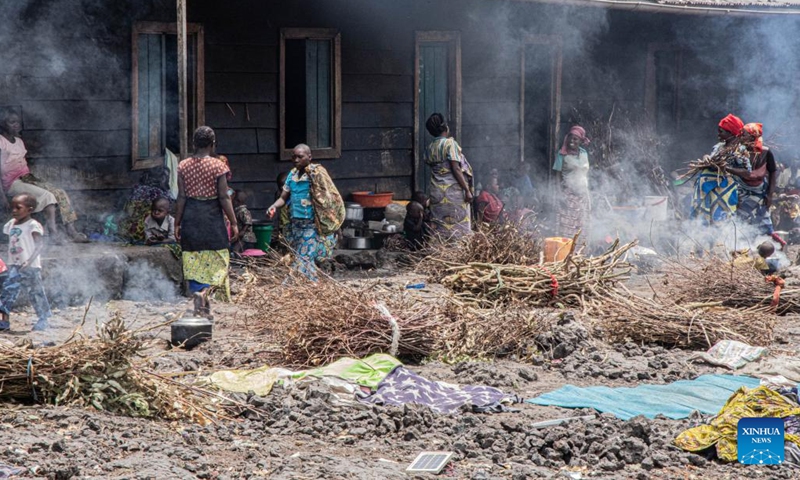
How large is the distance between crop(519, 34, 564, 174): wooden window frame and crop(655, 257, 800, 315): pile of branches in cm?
568

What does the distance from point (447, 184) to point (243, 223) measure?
219cm

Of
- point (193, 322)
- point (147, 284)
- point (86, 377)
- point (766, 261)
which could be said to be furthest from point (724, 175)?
point (86, 377)

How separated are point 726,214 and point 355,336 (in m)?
5.64

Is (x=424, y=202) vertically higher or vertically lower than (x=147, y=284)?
higher

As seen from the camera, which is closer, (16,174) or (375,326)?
(375,326)

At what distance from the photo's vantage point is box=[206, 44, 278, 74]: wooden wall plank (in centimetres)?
1155

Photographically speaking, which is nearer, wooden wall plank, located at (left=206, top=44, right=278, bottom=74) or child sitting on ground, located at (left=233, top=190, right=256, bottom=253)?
child sitting on ground, located at (left=233, top=190, right=256, bottom=253)

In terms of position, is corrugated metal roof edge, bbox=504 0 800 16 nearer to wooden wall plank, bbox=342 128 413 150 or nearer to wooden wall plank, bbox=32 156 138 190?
wooden wall plank, bbox=342 128 413 150

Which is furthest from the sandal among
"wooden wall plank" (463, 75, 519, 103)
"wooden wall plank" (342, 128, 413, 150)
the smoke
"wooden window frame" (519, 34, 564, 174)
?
"wooden window frame" (519, 34, 564, 174)

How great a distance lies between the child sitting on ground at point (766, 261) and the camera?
377 inches

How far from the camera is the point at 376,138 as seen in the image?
43.3ft

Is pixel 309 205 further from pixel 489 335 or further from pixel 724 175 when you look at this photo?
pixel 724 175

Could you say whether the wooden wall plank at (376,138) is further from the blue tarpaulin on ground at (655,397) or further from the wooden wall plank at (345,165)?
the blue tarpaulin on ground at (655,397)

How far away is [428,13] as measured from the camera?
13.5m
